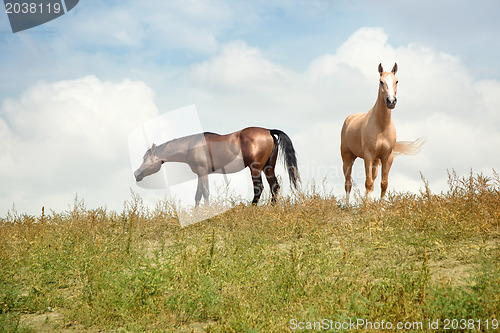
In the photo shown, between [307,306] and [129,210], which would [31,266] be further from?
[307,306]

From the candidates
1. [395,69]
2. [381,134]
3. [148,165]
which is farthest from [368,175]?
[148,165]

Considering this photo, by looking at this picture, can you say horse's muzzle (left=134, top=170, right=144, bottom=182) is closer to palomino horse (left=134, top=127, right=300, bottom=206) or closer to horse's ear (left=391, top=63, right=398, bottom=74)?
palomino horse (left=134, top=127, right=300, bottom=206)

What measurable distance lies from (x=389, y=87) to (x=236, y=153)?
17.6 ft

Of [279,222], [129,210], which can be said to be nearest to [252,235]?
[279,222]

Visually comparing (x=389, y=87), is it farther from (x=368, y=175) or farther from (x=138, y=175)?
(x=138, y=175)

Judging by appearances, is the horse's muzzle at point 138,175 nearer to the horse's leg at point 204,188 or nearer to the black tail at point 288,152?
the horse's leg at point 204,188

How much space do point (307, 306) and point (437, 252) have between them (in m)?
2.59

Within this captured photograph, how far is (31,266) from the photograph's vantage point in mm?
7219

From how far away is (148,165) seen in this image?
13.9m

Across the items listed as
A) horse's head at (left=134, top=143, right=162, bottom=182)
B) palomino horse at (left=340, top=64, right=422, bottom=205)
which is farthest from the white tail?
horse's head at (left=134, top=143, right=162, bottom=182)

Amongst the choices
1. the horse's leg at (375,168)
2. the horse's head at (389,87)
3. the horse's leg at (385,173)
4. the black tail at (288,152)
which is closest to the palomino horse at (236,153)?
the black tail at (288,152)

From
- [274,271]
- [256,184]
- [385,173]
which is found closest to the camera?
[274,271]

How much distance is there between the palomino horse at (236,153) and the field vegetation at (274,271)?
4.20 m

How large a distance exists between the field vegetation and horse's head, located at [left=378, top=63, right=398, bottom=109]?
2186 millimetres
